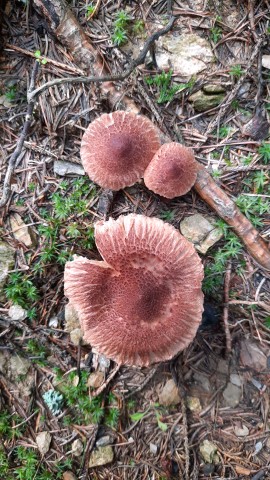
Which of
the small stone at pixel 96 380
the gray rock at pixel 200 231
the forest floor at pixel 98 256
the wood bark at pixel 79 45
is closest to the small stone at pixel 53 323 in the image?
the forest floor at pixel 98 256

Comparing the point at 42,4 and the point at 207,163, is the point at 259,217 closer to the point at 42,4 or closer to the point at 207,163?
the point at 207,163

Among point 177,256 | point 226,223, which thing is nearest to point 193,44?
point 226,223

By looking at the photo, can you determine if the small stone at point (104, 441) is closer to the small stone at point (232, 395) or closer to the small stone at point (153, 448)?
the small stone at point (153, 448)

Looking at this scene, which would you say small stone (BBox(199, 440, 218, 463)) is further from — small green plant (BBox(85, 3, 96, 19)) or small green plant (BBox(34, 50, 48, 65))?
small green plant (BBox(85, 3, 96, 19))

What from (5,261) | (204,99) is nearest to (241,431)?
(5,261)

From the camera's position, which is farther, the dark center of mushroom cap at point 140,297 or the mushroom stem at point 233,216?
the mushroom stem at point 233,216

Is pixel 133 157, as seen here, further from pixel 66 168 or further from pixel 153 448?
pixel 153 448

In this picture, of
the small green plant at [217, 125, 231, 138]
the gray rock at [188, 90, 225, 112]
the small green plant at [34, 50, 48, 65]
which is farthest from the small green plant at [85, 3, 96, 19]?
the small green plant at [217, 125, 231, 138]
